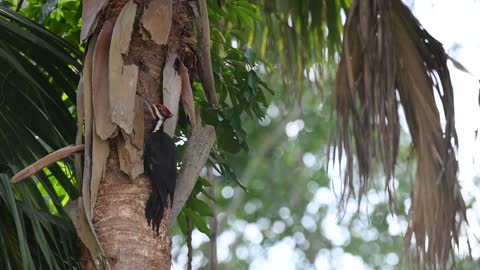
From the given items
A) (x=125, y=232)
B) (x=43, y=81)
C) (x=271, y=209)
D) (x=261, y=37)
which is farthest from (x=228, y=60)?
(x=271, y=209)

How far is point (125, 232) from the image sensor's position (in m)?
2.87

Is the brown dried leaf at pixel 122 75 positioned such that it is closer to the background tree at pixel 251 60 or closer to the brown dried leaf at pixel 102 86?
the brown dried leaf at pixel 102 86

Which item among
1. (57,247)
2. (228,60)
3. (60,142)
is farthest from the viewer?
(228,60)

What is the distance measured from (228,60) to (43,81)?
110 cm

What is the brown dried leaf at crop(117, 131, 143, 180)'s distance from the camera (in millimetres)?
3000

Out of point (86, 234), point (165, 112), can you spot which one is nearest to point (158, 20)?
point (165, 112)

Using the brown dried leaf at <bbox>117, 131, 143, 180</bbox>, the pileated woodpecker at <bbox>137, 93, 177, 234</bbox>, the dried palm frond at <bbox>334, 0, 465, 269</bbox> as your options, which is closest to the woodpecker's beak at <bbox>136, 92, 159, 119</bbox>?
the pileated woodpecker at <bbox>137, 93, 177, 234</bbox>

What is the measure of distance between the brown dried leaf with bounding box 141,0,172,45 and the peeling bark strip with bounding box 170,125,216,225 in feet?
1.12

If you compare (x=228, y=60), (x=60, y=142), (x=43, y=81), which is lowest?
(x=60, y=142)

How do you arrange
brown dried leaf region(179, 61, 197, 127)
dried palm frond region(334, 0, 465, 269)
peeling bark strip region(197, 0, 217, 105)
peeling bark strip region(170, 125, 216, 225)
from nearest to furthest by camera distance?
dried palm frond region(334, 0, 465, 269) < peeling bark strip region(170, 125, 216, 225) < brown dried leaf region(179, 61, 197, 127) < peeling bark strip region(197, 0, 217, 105)

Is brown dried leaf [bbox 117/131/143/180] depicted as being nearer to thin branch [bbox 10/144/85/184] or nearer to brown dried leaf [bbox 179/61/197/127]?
thin branch [bbox 10/144/85/184]

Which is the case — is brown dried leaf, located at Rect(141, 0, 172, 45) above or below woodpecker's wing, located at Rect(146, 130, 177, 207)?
above

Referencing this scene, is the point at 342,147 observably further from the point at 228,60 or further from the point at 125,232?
the point at 228,60

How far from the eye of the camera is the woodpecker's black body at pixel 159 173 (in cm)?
294
